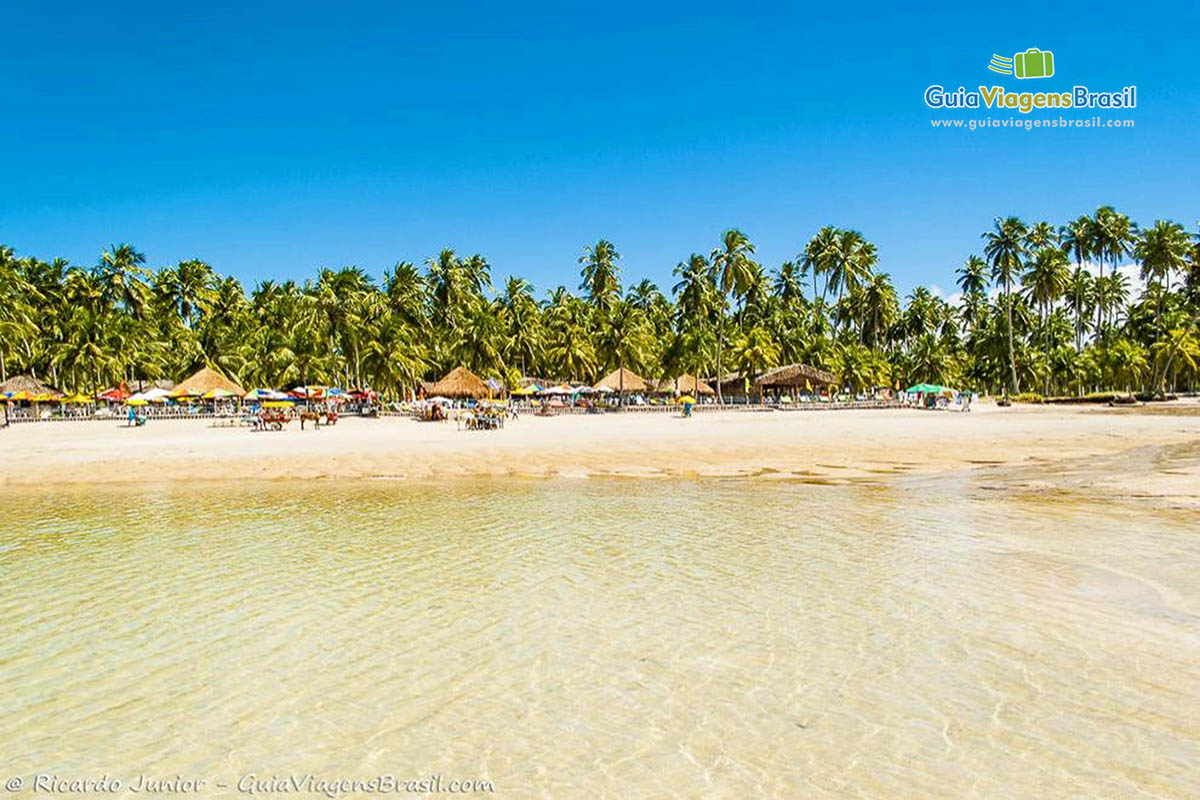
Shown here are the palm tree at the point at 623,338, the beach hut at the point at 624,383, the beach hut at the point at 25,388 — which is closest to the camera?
the beach hut at the point at 25,388

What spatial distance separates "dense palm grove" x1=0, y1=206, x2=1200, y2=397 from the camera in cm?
6000

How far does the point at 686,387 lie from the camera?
68.9 meters

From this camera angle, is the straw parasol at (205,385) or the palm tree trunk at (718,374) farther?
the palm tree trunk at (718,374)

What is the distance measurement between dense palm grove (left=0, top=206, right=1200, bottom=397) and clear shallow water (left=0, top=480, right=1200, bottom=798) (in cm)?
5244

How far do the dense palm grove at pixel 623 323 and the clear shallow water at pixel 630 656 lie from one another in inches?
2065

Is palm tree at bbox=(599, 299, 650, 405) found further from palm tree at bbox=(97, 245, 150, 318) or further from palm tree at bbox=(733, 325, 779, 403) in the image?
palm tree at bbox=(97, 245, 150, 318)

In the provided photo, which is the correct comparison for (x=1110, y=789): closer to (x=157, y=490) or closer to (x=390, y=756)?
(x=390, y=756)

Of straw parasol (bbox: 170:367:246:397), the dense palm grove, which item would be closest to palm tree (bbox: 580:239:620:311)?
the dense palm grove

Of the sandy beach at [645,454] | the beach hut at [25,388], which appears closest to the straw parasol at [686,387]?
the sandy beach at [645,454]

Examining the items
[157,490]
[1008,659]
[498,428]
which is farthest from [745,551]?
[498,428]

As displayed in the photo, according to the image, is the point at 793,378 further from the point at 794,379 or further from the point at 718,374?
the point at 718,374

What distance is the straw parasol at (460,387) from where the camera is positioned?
186 feet

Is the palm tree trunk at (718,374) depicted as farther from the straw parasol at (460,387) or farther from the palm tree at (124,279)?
the palm tree at (124,279)

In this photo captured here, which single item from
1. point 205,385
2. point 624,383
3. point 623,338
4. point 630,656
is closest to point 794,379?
point 624,383
